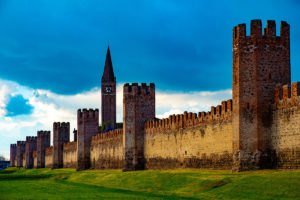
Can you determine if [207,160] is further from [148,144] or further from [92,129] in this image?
[92,129]

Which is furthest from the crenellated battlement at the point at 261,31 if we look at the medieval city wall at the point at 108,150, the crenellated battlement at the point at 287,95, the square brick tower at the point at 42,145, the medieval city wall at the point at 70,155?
the square brick tower at the point at 42,145

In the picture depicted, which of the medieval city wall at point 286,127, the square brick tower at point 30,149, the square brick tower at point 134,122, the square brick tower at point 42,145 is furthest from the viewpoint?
the square brick tower at point 30,149

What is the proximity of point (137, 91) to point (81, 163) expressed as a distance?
22.2 metres

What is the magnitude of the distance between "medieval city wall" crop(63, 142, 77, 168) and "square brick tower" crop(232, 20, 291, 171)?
4850cm

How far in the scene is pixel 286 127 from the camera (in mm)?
29609

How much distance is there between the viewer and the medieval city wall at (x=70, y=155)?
255ft

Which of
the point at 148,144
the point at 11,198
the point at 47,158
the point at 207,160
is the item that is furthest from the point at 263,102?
the point at 47,158

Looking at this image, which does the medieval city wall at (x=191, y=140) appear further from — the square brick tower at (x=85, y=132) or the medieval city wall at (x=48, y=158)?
the medieval city wall at (x=48, y=158)

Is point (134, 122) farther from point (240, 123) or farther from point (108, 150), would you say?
point (240, 123)

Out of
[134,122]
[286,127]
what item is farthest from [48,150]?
[286,127]

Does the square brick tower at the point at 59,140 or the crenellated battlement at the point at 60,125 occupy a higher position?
the crenellated battlement at the point at 60,125

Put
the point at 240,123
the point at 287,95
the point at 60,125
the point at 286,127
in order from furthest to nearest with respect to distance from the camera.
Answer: the point at 60,125 < the point at 240,123 < the point at 287,95 < the point at 286,127

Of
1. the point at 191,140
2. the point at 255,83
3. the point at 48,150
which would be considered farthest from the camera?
the point at 48,150

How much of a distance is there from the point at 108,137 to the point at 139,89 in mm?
12772
